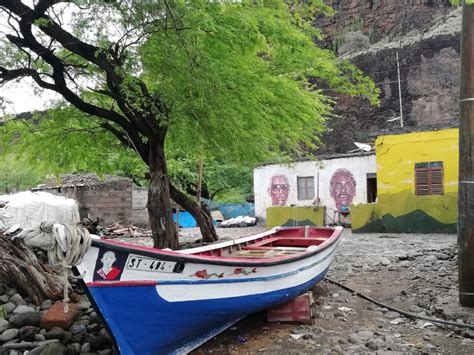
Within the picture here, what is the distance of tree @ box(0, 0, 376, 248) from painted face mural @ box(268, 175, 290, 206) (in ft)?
40.5

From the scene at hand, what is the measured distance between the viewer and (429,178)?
590 inches

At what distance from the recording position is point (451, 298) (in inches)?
258

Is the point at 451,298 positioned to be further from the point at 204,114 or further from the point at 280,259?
the point at 204,114

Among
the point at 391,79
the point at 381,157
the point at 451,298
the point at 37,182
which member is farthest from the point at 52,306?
the point at 391,79

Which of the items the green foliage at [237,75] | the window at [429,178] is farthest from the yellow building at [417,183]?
the green foliage at [237,75]

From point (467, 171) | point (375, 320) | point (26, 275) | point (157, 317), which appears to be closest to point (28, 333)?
point (26, 275)

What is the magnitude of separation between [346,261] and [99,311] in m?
7.58

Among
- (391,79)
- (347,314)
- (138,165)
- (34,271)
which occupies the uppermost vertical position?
(391,79)

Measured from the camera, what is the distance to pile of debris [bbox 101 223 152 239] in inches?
744

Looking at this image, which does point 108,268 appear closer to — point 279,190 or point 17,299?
point 17,299

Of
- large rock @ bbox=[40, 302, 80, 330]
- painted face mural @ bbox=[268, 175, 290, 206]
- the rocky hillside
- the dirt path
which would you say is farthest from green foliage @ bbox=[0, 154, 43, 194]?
large rock @ bbox=[40, 302, 80, 330]

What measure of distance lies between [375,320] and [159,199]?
5163 millimetres

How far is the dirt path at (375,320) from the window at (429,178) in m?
5.57

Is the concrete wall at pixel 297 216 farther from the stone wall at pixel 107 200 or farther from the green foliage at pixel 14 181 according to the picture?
the green foliage at pixel 14 181
